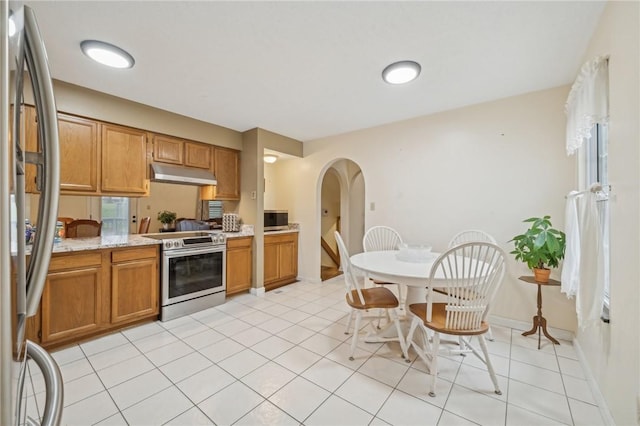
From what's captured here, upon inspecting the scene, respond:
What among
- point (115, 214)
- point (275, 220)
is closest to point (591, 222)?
point (275, 220)

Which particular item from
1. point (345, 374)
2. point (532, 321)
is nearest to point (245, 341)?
point (345, 374)

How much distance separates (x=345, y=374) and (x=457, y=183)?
91.3 inches

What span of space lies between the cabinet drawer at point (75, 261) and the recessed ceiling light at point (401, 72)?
118 inches

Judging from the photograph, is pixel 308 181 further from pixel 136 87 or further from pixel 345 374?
pixel 345 374

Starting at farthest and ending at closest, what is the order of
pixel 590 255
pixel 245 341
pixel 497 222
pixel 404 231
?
1. pixel 404 231
2. pixel 497 222
3. pixel 245 341
4. pixel 590 255

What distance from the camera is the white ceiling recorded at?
157cm

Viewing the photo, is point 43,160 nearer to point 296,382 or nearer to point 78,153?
point 296,382

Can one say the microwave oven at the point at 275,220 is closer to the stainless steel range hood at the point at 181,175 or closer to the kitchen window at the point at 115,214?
the stainless steel range hood at the point at 181,175

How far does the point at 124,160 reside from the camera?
9.38 ft

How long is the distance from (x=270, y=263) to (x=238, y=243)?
25.1 inches

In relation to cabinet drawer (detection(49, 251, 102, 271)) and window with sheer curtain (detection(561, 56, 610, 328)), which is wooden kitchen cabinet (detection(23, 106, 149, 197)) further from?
window with sheer curtain (detection(561, 56, 610, 328))

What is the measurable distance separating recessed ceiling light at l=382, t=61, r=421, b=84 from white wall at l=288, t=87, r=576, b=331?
3.56ft

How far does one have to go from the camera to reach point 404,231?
3391 mm

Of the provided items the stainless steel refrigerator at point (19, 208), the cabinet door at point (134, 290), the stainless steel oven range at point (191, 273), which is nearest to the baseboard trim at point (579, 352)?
the stainless steel refrigerator at point (19, 208)
